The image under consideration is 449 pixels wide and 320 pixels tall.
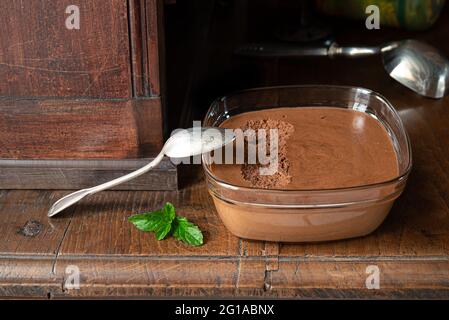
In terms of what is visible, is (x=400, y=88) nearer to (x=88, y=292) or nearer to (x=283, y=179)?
(x=283, y=179)

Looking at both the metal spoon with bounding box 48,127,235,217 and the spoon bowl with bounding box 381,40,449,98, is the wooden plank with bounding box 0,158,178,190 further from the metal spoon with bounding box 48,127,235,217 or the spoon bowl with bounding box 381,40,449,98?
the spoon bowl with bounding box 381,40,449,98

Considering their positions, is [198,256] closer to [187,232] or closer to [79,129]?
[187,232]

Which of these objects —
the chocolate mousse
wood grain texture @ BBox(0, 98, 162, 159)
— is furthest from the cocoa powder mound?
wood grain texture @ BBox(0, 98, 162, 159)

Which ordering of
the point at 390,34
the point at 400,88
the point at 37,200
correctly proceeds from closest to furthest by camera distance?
the point at 37,200 < the point at 400,88 < the point at 390,34

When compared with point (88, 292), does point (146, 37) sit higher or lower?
higher

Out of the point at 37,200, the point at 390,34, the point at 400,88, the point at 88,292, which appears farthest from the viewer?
the point at 390,34

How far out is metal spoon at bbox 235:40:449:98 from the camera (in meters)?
0.98

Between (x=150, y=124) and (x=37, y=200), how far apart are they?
0.14m

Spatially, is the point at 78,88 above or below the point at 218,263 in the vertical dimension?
above

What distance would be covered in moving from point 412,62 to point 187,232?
434 mm

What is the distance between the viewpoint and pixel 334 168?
0.70 m

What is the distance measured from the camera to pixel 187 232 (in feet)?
2.37

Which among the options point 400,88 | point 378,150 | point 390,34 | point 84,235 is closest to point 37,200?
point 84,235

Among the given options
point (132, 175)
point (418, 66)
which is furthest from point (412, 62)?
point (132, 175)
